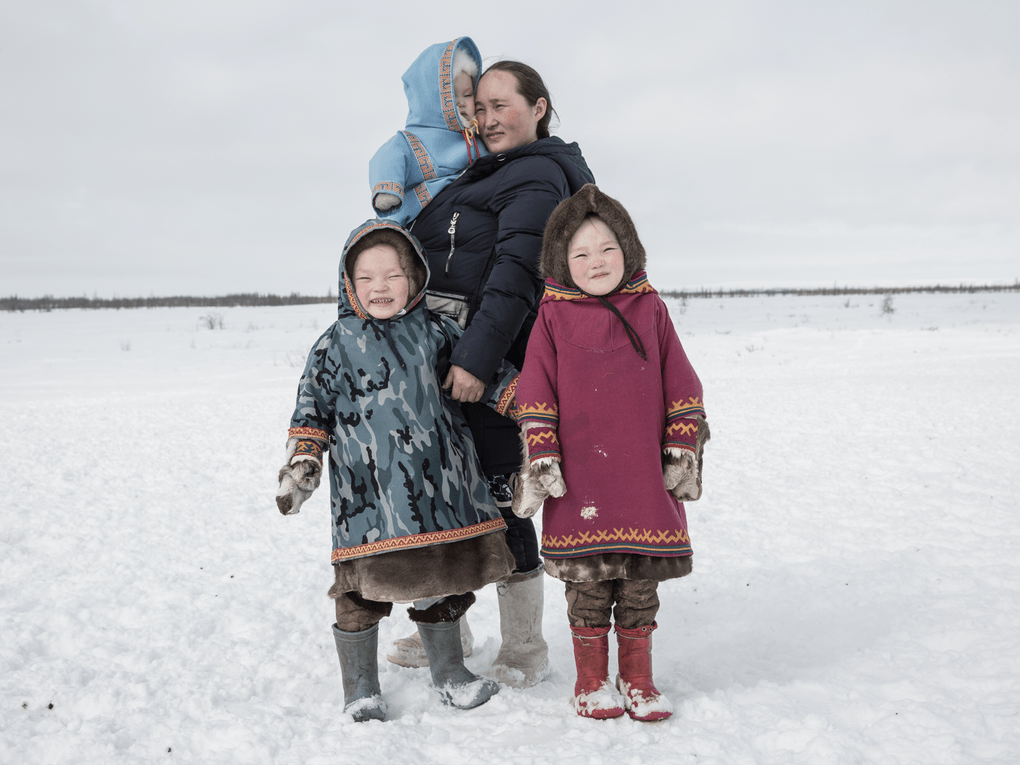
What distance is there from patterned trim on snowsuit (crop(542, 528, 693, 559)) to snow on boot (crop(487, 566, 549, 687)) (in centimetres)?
50

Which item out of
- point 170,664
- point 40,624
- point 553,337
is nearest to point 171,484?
point 40,624

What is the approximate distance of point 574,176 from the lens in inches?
97.1

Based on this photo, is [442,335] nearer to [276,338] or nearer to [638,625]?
[638,625]

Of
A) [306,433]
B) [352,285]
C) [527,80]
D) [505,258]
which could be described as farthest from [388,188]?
[306,433]

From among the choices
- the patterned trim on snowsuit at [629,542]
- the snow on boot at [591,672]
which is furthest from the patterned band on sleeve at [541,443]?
the snow on boot at [591,672]

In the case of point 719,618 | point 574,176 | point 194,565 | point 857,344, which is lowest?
point 719,618

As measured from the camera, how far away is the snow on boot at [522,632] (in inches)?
96.5

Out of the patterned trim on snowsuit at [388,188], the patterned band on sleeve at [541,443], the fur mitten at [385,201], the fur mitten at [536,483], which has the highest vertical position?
the patterned trim on snowsuit at [388,188]

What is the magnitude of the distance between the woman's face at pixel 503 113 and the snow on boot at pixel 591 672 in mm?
1688

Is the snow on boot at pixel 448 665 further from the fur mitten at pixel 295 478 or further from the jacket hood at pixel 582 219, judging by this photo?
the jacket hood at pixel 582 219

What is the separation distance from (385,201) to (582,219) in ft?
2.50

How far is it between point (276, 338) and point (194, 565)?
14.0m

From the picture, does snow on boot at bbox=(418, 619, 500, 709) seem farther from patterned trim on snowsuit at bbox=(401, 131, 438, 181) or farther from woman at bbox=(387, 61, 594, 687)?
patterned trim on snowsuit at bbox=(401, 131, 438, 181)

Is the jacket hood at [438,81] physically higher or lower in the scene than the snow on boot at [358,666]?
higher
